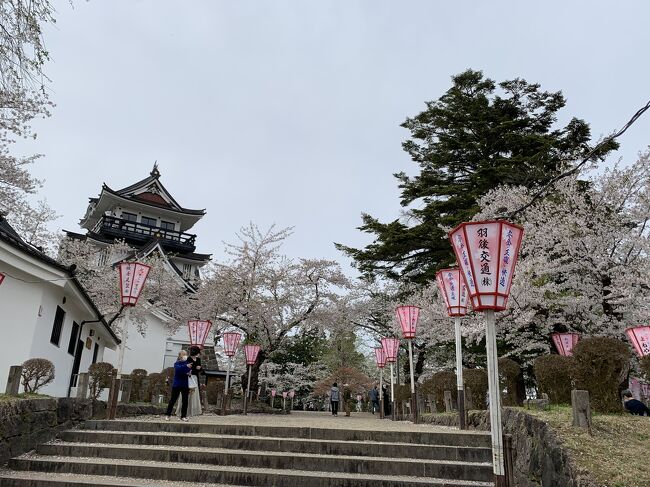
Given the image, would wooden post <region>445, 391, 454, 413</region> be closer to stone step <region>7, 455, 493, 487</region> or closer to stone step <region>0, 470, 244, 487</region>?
stone step <region>7, 455, 493, 487</region>

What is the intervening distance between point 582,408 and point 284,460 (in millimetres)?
3780

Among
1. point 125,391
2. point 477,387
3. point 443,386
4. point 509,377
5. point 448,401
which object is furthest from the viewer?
point 443,386

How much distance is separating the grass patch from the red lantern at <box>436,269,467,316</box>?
3605 mm

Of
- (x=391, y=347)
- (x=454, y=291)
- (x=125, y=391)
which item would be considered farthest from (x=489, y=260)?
(x=391, y=347)

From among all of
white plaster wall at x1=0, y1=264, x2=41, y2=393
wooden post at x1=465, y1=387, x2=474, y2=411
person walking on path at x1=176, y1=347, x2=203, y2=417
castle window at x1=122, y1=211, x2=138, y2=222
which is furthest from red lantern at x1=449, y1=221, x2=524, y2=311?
castle window at x1=122, y1=211, x2=138, y2=222

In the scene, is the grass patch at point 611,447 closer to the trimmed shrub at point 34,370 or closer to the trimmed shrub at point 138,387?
the trimmed shrub at point 34,370

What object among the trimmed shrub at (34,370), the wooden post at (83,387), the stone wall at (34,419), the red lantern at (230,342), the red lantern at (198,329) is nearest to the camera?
the stone wall at (34,419)

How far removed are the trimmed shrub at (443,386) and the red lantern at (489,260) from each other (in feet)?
28.5

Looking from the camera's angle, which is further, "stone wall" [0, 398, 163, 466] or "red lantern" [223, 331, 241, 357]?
"red lantern" [223, 331, 241, 357]

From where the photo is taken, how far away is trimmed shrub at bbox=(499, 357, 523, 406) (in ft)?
32.2

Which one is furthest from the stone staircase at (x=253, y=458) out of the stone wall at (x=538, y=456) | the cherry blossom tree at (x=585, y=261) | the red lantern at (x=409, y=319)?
the cherry blossom tree at (x=585, y=261)

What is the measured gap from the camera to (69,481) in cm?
545

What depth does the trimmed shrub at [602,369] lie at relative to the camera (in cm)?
650

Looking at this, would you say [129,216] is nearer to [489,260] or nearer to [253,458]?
[253,458]
